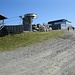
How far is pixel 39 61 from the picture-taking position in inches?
612

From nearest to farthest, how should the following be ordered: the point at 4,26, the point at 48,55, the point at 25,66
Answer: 1. the point at 25,66
2. the point at 48,55
3. the point at 4,26

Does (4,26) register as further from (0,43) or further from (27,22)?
(0,43)

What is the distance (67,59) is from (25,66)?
3728mm

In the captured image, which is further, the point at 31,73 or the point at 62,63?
the point at 62,63

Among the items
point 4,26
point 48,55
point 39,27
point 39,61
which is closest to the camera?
point 39,61

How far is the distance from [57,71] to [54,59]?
311 centimetres

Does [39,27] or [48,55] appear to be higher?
[39,27]

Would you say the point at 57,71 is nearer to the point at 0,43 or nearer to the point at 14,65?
the point at 14,65

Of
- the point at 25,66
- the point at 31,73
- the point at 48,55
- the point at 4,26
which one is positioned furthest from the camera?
the point at 4,26

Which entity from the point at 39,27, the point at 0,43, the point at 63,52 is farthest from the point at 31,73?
the point at 39,27

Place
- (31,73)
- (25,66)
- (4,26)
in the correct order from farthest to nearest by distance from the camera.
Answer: (4,26) → (25,66) → (31,73)

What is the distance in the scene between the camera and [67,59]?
15711mm

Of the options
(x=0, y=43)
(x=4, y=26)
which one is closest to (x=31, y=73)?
(x=0, y=43)

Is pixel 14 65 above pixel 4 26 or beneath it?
beneath
